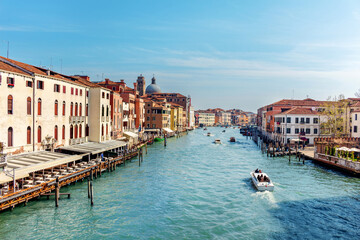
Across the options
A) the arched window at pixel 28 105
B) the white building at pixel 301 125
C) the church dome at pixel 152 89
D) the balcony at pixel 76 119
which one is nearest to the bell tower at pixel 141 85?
the church dome at pixel 152 89

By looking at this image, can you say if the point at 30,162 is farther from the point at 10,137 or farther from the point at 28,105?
the point at 28,105

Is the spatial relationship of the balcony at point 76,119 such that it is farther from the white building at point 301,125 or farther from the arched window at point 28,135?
the white building at point 301,125

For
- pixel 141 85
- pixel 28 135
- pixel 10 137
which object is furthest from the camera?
pixel 141 85

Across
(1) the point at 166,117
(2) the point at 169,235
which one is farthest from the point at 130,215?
(1) the point at 166,117

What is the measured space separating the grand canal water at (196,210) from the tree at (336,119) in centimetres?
2216

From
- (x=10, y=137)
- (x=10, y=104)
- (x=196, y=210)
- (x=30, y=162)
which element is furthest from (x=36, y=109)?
(x=196, y=210)

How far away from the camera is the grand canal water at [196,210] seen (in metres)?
16.3

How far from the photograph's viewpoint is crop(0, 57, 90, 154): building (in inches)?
896

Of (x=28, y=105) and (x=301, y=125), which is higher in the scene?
(x=28, y=105)

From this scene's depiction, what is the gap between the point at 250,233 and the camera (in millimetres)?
16438

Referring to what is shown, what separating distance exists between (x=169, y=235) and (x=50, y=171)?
46.9ft

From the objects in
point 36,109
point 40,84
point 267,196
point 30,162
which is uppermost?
point 40,84

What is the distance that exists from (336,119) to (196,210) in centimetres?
4269

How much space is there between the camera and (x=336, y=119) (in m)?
52.6
